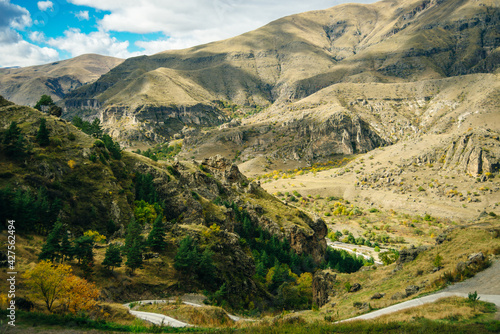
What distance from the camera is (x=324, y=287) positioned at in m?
45.4

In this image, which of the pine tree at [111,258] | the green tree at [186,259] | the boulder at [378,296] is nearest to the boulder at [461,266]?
the boulder at [378,296]

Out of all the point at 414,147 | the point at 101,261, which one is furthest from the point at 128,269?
the point at 414,147

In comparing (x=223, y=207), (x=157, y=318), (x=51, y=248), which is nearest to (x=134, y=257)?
(x=51, y=248)

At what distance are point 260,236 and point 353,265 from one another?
3319 centimetres

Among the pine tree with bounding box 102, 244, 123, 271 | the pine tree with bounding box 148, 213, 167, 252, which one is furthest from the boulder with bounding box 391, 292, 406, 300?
the pine tree with bounding box 148, 213, 167, 252

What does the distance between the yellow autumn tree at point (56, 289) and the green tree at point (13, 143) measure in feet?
105

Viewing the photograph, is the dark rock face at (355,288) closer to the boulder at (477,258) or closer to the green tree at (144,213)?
the boulder at (477,258)

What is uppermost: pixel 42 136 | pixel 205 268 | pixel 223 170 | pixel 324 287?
pixel 42 136

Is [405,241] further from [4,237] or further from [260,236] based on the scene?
[4,237]

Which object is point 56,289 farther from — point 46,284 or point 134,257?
point 134,257

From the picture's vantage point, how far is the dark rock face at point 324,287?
42787mm

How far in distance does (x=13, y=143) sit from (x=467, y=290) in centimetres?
6236

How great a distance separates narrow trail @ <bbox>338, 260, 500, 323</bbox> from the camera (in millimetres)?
22016

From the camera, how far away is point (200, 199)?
6994 centimetres
